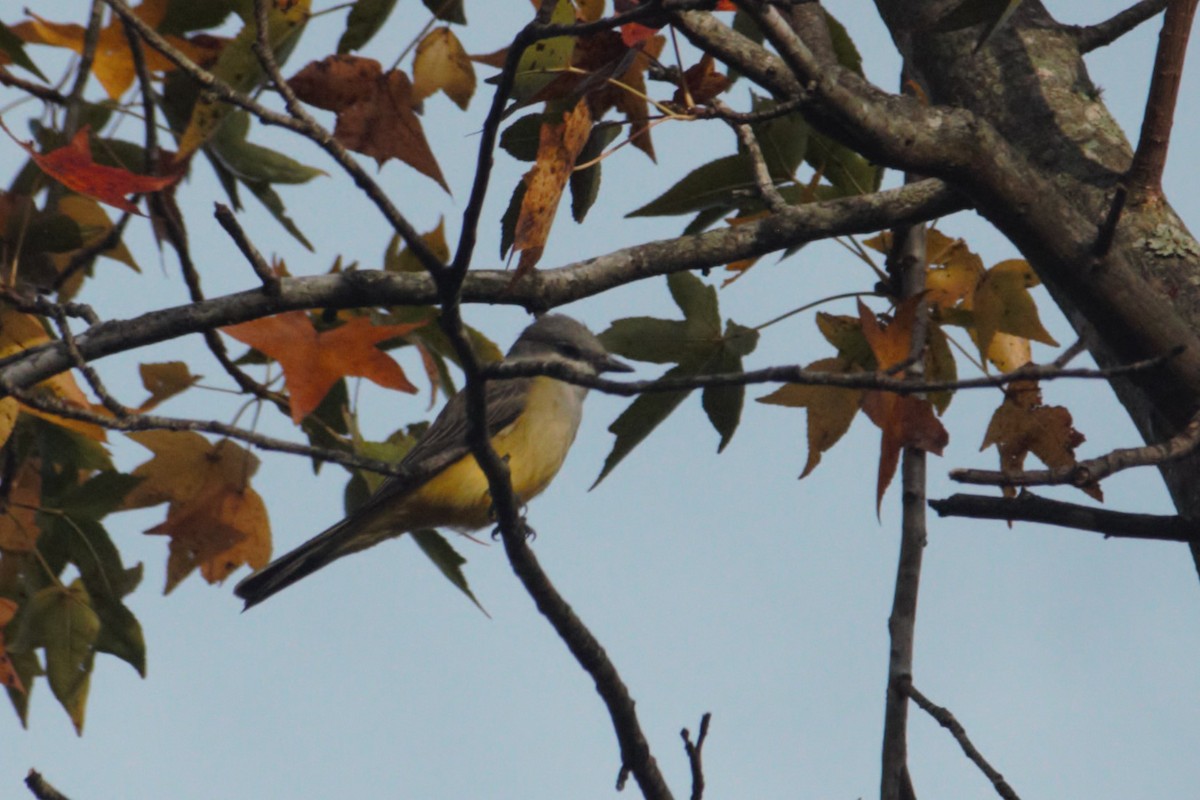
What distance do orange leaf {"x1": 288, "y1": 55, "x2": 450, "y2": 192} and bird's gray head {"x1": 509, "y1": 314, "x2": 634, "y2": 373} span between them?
448cm

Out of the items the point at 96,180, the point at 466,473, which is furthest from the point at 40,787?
the point at 466,473

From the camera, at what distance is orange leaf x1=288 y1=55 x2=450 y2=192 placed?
3.60 m

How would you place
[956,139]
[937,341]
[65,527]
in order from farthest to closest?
1. [65,527]
2. [937,341]
3. [956,139]

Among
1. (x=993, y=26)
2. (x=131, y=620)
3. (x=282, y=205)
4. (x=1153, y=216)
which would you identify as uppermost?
(x=282, y=205)

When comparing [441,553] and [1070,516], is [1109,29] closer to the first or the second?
[1070,516]

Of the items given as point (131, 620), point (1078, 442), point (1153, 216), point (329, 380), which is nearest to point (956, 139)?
point (1153, 216)

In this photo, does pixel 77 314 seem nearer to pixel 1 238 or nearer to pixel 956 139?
pixel 1 238

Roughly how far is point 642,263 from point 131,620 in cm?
253

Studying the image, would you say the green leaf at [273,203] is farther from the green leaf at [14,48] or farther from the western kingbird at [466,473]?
the western kingbird at [466,473]

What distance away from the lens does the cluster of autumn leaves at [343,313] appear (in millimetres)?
3588

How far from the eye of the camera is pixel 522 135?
3.98 m

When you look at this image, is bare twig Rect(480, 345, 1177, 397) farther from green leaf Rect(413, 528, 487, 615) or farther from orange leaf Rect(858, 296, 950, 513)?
green leaf Rect(413, 528, 487, 615)

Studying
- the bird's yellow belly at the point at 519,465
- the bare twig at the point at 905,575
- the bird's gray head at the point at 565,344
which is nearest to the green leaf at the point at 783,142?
the bare twig at the point at 905,575

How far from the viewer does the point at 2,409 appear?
160 inches
